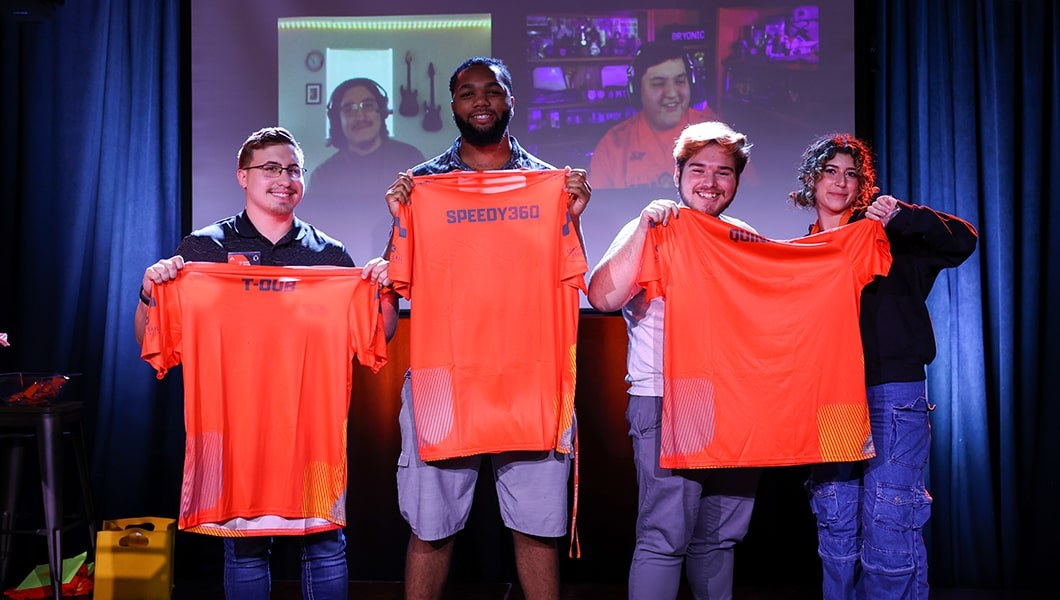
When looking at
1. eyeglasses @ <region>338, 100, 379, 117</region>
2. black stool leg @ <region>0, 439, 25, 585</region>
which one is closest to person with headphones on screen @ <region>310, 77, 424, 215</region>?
eyeglasses @ <region>338, 100, 379, 117</region>

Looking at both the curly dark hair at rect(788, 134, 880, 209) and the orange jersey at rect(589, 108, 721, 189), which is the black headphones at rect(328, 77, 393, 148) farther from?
the curly dark hair at rect(788, 134, 880, 209)

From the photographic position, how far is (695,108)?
13.4 feet

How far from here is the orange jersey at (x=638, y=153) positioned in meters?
4.08

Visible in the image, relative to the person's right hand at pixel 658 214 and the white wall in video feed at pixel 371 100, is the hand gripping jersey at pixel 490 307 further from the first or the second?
the white wall in video feed at pixel 371 100

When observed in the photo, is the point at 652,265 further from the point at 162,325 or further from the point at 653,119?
the point at 653,119

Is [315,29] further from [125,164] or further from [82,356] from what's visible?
[82,356]

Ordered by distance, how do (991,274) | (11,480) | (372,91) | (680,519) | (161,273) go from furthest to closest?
(372,91) → (991,274) → (11,480) → (161,273) → (680,519)

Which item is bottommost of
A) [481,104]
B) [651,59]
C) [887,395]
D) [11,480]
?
[11,480]

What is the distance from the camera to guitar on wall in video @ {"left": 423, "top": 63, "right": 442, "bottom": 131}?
4.17 m

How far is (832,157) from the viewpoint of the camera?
282 centimetres

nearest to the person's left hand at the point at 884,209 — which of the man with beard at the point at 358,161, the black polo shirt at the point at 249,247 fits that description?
the black polo shirt at the point at 249,247

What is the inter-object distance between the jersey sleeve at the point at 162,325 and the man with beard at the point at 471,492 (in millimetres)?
774

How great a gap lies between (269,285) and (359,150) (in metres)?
1.68

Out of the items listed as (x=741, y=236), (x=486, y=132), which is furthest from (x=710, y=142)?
(x=486, y=132)
